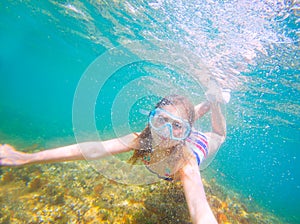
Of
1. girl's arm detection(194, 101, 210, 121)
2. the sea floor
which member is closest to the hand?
the sea floor

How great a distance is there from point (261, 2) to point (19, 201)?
39.3ft

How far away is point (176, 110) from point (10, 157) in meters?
3.09

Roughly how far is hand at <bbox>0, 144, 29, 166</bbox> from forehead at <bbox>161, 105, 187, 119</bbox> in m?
2.73

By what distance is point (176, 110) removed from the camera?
400 cm

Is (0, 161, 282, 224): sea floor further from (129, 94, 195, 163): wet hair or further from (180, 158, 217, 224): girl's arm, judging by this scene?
(180, 158, 217, 224): girl's arm

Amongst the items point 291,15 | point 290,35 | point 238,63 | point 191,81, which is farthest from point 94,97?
point 191,81

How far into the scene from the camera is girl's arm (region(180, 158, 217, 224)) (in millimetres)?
2349

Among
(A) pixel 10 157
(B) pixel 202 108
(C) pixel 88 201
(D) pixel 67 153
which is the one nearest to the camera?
(A) pixel 10 157

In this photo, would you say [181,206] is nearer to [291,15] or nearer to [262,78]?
[291,15]

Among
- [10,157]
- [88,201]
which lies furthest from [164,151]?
[10,157]

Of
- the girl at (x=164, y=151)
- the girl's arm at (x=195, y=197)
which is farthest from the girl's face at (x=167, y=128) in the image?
the girl's arm at (x=195, y=197)

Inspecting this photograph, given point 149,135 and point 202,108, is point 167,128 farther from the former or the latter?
point 202,108

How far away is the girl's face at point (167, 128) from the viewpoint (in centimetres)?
355

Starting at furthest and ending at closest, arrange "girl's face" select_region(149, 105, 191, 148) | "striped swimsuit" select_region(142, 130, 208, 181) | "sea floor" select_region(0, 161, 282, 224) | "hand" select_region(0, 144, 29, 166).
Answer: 1. "sea floor" select_region(0, 161, 282, 224)
2. "striped swimsuit" select_region(142, 130, 208, 181)
3. "girl's face" select_region(149, 105, 191, 148)
4. "hand" select_region(0, 144, 29, 166)
